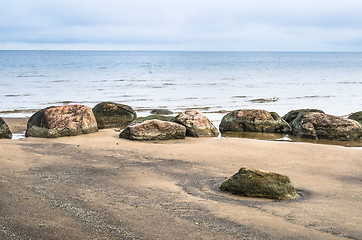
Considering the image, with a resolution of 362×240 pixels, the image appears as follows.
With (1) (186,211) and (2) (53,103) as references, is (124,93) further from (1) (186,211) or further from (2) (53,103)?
(1) (186,211)

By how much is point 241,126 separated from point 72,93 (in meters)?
17.4

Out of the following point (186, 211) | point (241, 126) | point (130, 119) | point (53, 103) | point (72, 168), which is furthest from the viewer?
point (53, 103)

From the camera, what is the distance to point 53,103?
22.8 metres

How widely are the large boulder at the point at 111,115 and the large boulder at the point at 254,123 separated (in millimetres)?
3774

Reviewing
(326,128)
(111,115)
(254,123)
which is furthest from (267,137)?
(111,115)

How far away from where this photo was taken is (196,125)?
1248cm

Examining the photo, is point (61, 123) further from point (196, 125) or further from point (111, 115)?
point (196, 125)

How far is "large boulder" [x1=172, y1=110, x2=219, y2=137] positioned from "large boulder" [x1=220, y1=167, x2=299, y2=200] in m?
6.18

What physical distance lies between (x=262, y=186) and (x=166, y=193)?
4.83 ft

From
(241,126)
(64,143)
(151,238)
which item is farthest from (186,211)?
(241,126)

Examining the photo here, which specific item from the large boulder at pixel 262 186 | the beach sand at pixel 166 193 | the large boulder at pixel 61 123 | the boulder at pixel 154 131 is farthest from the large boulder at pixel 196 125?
the large boulder at pixel 262 186

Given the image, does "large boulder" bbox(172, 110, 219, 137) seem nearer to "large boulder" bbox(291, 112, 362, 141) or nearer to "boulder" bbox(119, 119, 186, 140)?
"boulder" bbox(119, 119, 186, 140)

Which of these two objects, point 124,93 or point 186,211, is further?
point 124,93

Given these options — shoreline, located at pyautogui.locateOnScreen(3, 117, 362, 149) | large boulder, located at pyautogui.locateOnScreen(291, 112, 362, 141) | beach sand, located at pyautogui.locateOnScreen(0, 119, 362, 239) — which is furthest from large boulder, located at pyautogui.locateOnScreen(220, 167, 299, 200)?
large boulder, located at pyautogui.locateOnScreen(291, 112, 362, 141)
